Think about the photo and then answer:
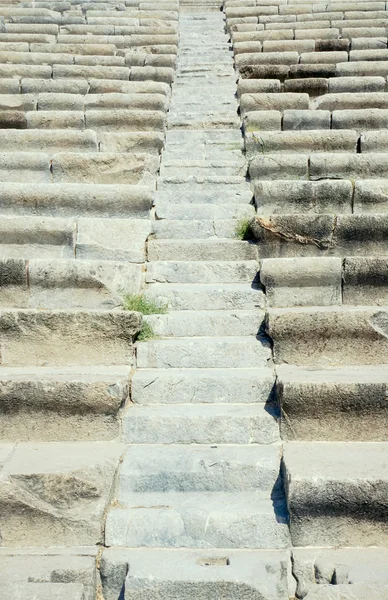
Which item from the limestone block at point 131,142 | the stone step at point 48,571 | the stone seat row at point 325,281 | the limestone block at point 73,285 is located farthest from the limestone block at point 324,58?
the stone step at point 48,571

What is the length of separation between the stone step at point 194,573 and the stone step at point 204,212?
271 cm

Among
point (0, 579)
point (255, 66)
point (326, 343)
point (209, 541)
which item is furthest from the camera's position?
point (255, 66)

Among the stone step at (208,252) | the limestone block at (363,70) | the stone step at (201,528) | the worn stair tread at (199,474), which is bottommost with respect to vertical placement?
the stone step at (201,528)

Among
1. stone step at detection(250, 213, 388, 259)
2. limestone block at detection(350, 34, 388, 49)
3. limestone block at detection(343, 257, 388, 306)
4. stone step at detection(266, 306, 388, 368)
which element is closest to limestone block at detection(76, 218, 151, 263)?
stone step at detection(250, 213, 388, 259)

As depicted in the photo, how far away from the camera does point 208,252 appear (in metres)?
4.69

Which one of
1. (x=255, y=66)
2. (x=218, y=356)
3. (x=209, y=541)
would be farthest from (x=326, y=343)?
(x=255, y=66)

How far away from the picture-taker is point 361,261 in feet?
13.8

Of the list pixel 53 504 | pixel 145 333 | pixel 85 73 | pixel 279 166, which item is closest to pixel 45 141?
pixel 85 73

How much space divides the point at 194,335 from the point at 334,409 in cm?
102

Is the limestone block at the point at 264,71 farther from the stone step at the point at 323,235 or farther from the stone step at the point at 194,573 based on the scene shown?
the stone step at the point at 194,573

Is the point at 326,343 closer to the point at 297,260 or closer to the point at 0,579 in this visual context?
the point at 297,260

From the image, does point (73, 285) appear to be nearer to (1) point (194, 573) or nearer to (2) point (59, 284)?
(2) point (59, 284)

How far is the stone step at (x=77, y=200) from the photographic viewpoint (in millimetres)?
4957

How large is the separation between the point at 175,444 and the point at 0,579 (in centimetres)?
104
